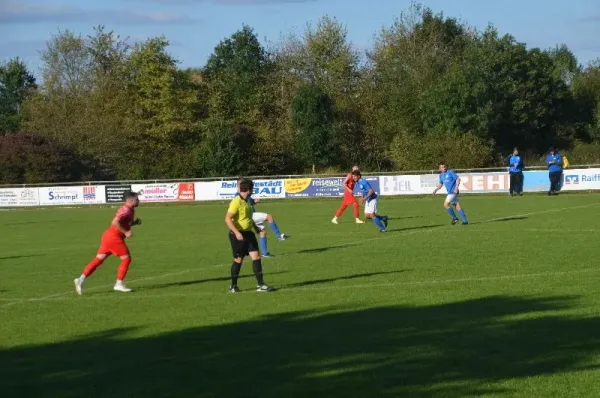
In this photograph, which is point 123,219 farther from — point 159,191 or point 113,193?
point 113,193

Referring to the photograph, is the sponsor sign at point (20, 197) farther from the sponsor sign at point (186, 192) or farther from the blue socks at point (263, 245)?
the blue socks at point (263, 245)

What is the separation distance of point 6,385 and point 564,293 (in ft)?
25.4

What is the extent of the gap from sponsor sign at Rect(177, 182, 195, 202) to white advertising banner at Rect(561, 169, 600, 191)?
1964 centimetres

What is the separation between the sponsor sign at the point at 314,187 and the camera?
5281cm

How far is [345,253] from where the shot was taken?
21797 mm

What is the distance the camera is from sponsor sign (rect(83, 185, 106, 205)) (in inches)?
2215

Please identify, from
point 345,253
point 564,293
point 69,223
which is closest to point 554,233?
point 345,253

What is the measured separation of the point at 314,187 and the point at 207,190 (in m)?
5.96

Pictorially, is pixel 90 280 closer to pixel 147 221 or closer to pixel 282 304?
pixel 282 304

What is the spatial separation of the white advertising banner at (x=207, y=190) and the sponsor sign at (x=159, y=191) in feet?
4.17

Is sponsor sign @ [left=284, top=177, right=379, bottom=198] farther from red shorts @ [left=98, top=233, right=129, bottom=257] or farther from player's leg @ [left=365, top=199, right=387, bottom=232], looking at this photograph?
red shorts @ [left=98, top=233, right=129, bottom=257]

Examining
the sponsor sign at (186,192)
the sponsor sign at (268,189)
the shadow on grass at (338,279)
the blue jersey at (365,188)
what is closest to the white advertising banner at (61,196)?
the sponsor sign at (186,192)

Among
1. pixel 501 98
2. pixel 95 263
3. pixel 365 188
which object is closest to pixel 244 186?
pixel 95 263

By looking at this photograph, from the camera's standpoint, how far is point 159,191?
56031mm
